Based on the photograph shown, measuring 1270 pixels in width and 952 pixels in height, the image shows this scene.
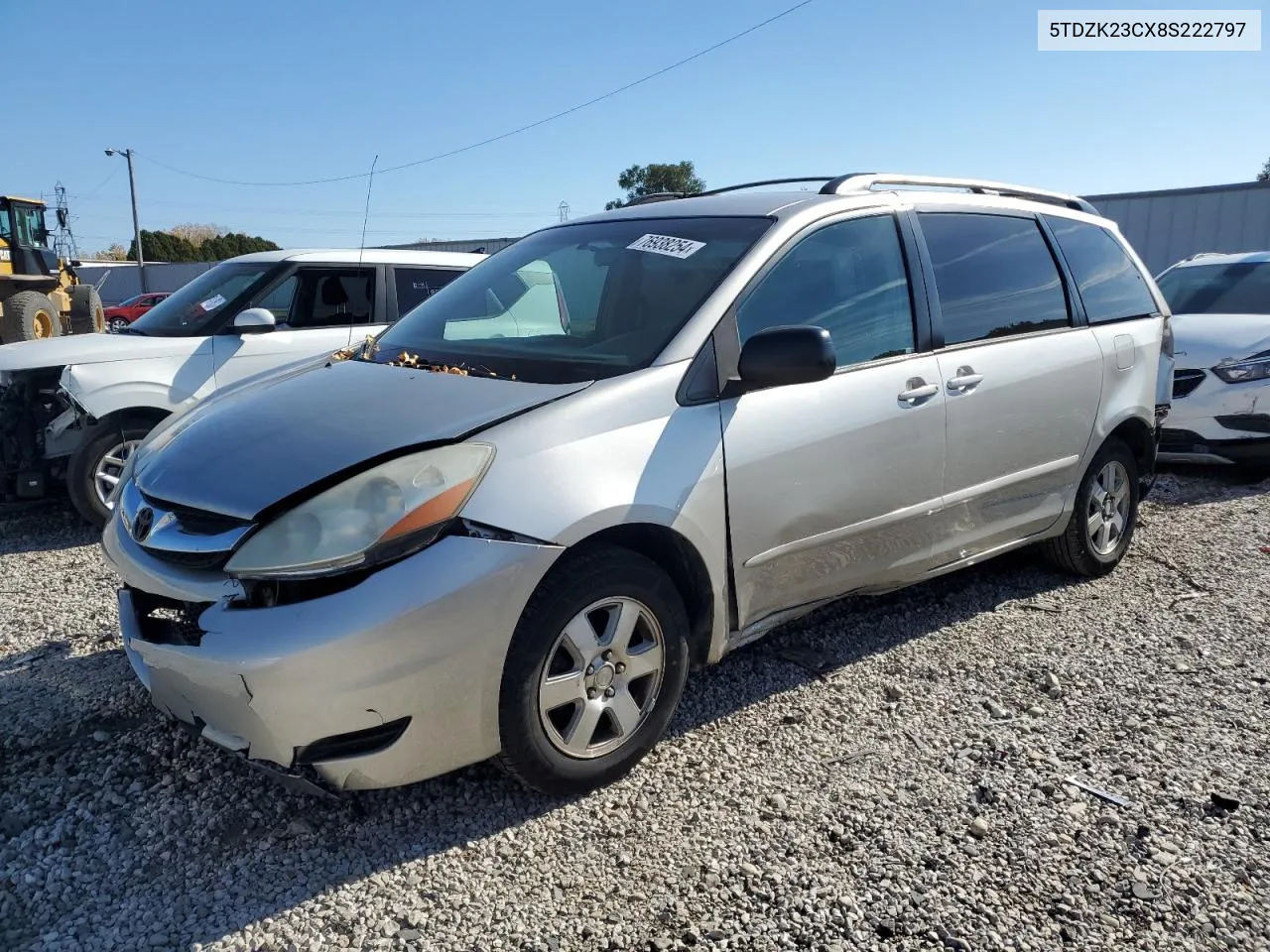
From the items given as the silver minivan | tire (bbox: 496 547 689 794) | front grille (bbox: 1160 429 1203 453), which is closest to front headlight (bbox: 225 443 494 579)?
the silver minivan

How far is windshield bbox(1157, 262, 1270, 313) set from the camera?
26.1ft

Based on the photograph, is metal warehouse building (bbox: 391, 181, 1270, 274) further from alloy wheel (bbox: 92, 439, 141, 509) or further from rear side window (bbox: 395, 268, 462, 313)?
alloy wheel (bbox: 92, 439, 141, 509)

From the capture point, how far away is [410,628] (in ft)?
7.79

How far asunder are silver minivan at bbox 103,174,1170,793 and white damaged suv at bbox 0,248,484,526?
265 cm

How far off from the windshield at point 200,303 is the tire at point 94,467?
85 centimetres

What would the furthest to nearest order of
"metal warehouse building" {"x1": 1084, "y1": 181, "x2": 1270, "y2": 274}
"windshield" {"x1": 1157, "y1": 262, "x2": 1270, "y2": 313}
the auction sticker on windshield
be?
"metal warehouse building" {"x1": 1084, "y1": 181, "x2": 1270, "y2": 274}, "windshield" {"x1": 1157, "y1": 262, "x2": 1270, "y2": 313}, the auction sticker on windshield

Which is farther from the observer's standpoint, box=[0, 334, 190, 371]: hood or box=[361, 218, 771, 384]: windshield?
box=[0, 334, 190, 371]: hood

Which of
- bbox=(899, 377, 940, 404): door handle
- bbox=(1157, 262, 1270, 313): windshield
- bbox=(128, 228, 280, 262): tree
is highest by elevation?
bbox=(128, 228, 280, 262): tree

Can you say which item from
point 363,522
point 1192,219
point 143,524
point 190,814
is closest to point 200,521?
point 143,524

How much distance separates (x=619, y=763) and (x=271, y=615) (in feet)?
3.68

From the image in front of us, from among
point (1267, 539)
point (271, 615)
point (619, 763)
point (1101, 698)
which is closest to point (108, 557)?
point (271, 615)

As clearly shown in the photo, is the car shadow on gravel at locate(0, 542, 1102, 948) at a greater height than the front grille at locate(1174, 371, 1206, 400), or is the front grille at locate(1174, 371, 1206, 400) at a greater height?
the front grille at locate(1174, 371, 1206, 400)

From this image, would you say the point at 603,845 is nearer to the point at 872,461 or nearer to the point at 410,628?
the point at 410,628

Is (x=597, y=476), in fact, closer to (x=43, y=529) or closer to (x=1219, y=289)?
(x=43, y=529)
